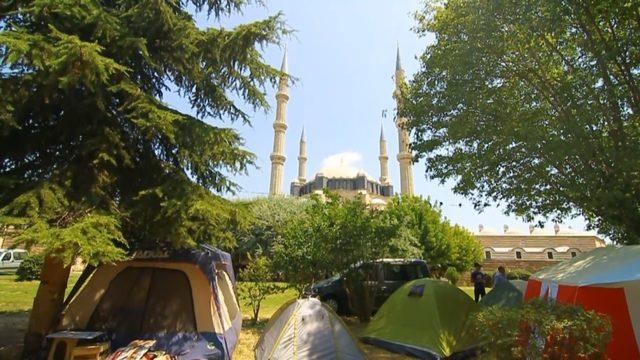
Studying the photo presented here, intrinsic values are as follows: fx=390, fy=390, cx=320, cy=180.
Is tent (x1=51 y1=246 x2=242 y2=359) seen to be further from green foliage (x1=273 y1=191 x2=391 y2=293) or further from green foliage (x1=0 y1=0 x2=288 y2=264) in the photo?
green foliage (x1=273 y1=191 x2=391 y2=293)

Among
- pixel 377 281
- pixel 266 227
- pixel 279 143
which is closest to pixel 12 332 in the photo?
pixel 377 281

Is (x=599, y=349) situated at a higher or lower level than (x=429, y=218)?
lower

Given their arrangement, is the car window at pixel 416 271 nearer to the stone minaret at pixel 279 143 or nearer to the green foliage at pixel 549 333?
the green foliage at pixel 549 333

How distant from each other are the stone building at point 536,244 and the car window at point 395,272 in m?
36.8

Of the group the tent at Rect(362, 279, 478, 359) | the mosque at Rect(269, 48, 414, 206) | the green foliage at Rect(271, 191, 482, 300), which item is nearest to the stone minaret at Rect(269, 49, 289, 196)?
the mosque at Rect(269, 48, 414, 206)

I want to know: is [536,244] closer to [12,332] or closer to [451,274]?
[451,274]

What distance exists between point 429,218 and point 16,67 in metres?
22.8

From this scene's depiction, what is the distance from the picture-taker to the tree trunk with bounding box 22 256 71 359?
619 cm

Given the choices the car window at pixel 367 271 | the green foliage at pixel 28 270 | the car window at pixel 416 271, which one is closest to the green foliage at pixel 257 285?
the car window at pixel 367 271

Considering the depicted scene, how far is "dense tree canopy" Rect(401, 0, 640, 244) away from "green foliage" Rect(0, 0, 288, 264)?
14.3 feet

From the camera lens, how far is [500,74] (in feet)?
28.9

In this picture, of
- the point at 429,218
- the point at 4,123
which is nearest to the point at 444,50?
the point at 4,123

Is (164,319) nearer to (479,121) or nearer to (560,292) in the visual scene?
(560,292)

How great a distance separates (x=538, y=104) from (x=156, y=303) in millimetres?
8981
